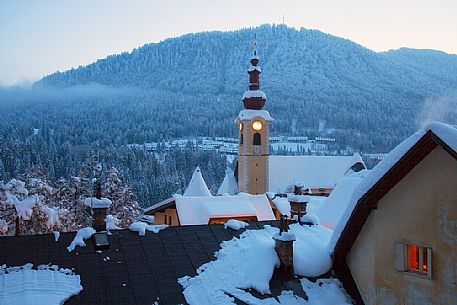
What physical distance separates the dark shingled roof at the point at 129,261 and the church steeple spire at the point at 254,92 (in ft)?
124

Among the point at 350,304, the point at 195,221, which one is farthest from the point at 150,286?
the point at 195,221

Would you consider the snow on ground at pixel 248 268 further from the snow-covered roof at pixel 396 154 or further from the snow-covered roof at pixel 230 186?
the snow-covered roof at pixel 230 186

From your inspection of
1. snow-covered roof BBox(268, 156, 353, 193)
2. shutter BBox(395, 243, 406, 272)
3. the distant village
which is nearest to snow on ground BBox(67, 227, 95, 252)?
the distant village

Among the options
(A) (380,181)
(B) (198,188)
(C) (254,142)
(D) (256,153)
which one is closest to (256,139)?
(C) (254,142)

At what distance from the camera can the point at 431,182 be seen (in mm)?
7703

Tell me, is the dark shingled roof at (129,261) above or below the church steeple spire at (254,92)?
below

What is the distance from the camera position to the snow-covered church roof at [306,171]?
51906mm

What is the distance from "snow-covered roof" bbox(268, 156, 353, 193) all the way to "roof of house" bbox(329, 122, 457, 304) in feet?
135

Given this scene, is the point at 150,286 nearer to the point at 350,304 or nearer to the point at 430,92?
the point at 350,304

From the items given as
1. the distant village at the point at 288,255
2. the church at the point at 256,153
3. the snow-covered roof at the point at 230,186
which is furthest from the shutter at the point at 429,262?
the snow-covered roof at the point at 230,186

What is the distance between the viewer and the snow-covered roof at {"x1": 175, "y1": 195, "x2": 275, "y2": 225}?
26.5m

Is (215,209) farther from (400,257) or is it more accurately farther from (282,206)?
(400,257)

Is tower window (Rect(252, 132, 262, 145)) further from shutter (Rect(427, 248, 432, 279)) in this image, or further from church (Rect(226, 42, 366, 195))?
shutter (Rect(427, 248, 432, 279))

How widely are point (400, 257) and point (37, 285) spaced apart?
637cm
